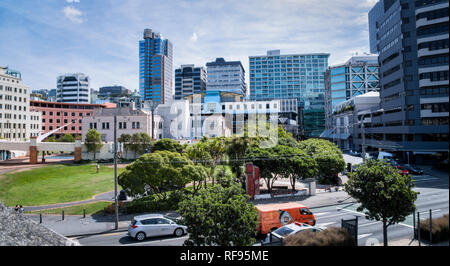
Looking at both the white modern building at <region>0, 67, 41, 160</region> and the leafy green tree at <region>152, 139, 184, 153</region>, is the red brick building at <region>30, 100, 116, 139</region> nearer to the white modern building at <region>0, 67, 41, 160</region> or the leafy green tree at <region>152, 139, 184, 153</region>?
the white modern building at <region>0, 67, 41, 160</region>

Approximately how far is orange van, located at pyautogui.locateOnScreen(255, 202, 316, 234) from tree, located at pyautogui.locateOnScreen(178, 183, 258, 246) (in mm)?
6081

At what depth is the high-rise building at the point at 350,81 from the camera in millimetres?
98312

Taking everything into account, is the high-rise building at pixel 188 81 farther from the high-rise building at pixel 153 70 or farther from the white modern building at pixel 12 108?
the white modern building at pixel 12 108

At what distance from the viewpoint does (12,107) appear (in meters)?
61.8

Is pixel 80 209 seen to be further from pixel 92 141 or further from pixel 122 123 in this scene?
pixel 122 123

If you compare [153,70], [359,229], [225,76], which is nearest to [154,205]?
[359,229]

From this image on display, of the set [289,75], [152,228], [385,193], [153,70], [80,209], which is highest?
[153,70]

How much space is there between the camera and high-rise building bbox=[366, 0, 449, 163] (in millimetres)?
38688

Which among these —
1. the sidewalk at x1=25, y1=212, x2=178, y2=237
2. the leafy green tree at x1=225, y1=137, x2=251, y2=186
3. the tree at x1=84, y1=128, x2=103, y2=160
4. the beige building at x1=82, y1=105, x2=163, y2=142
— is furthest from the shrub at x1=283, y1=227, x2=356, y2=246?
the beige building at x1=82, y1=105, x2=163, y2=142

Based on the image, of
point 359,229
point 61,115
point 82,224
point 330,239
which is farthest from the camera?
point 61,115

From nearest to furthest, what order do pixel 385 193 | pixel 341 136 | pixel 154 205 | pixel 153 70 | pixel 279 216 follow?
pixel 385 193, pixel 279 216, pixel 154 205, pixel 341 136, pixel 153 70

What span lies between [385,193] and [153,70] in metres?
164
